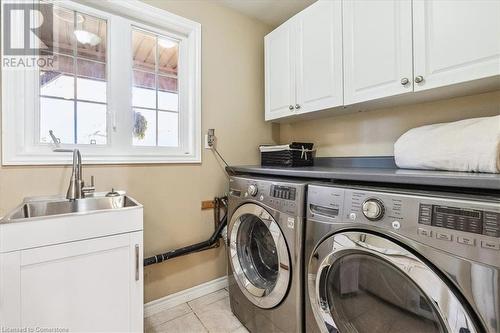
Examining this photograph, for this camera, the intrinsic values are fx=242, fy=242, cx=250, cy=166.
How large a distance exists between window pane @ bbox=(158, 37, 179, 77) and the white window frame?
1.9 inches

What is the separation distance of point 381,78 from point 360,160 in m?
0.65

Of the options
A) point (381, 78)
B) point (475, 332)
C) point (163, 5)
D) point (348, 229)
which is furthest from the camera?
point (163, 5)

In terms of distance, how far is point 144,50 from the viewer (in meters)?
1.78

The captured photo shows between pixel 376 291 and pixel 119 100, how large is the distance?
5.96 feet

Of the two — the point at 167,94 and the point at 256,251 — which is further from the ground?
the point at 167,94

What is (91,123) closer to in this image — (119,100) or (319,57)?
(119,100)

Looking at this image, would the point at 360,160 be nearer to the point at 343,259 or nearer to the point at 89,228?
the point at 343,259

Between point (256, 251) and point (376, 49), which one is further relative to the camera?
point (256, 251)

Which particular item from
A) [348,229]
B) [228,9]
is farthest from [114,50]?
[348,229]

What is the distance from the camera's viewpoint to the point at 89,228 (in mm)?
993

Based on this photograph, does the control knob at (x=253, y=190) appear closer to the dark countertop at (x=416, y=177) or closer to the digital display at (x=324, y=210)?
the dark countertop at (x=416, y=177)

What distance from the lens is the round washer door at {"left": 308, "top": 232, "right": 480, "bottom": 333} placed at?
74cm

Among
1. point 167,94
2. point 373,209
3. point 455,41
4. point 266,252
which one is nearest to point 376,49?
point 455,41

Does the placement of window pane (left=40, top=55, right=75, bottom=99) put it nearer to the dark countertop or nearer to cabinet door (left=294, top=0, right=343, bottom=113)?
the dark countertop
